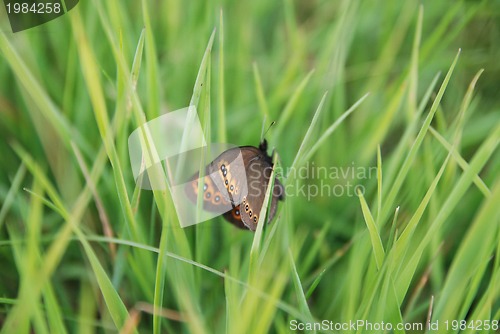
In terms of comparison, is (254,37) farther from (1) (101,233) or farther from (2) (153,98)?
(1) (101,233)

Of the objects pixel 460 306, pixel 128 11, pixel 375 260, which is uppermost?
pixel 128 11

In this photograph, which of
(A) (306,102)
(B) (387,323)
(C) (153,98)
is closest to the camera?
(B) (387,323)

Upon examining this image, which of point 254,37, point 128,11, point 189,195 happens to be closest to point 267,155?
point 189,195

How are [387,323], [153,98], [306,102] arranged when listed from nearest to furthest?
[387,323] → [153,98] → [306,102]
